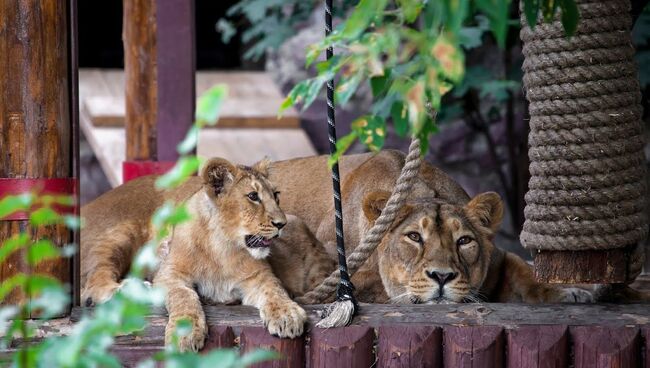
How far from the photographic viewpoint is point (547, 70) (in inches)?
134

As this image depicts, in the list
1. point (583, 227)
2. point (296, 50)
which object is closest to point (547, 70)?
point (583, 227)

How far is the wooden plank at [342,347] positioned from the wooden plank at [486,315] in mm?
48

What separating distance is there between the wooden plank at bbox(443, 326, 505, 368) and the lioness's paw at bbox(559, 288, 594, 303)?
0.47 meters

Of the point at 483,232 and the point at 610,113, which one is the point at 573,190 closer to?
the point at 610,113

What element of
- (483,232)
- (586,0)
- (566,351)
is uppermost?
(586,0)

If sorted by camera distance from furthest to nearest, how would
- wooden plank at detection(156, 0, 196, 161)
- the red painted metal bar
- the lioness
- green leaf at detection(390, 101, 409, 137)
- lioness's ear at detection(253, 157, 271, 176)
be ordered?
wooden plank at detection(156, 0, 196, 161) < the red painted metal bar < lioness's ear at detection(253, 157, 271, 176) < the lioness < green leaf at detection(390, 101, 409, 137)

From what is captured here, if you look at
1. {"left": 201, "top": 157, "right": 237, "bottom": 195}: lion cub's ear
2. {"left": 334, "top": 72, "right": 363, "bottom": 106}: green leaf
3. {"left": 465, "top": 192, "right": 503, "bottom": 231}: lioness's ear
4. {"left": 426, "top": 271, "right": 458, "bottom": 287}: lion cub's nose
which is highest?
{"left": 334, "top": 72, "right": 363, "bottom": 106}: green leaf

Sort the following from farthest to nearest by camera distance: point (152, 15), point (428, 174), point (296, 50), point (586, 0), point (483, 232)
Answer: point (296, 50)
point (152, 15)
point (428, 174)
point (483, 232)
point (586, 0)

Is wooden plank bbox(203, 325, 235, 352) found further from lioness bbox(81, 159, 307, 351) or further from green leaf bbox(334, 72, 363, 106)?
green leaf bbox(334, 72, 363, 106)

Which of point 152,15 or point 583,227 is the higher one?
point 152,15

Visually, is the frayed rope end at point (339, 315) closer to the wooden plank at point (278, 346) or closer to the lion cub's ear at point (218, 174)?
the wooden plank at point (278, 346)

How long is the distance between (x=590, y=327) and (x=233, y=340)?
43.3 inches

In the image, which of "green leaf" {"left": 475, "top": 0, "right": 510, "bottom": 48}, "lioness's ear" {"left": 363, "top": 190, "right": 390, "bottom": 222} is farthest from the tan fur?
"green leaf" {"left": 475, "top": 0, "right": 510, "bottom": 48}

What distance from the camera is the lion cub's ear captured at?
392cm
